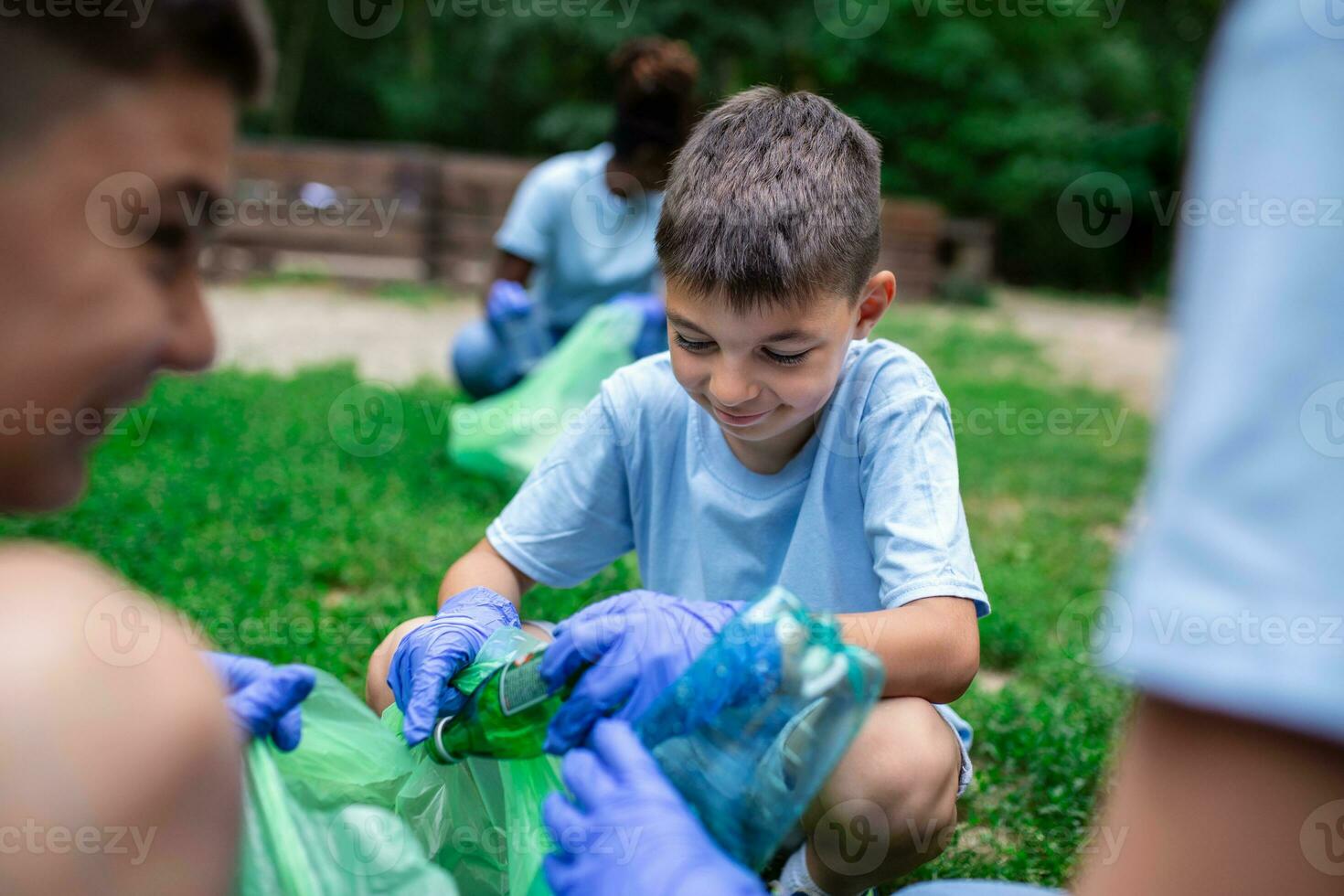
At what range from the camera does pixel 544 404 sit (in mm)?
3570

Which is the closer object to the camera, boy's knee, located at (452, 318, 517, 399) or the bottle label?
the bottle label

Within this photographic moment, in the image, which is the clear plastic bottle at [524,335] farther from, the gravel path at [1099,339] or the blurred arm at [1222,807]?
the blurred arm at [1222,807]

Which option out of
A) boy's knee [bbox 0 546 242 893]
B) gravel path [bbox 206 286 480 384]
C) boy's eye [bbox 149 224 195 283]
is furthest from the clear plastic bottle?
boy's knee [bbox 0 546 242 893]

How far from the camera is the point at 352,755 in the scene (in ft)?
4.52

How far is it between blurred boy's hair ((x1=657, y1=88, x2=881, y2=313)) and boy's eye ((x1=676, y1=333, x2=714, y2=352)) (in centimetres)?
7

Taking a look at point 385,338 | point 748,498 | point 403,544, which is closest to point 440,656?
point 748,498

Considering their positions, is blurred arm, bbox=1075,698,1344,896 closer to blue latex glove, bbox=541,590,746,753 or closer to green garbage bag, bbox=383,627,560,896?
blue latex glove, bbox=541,590,746,753

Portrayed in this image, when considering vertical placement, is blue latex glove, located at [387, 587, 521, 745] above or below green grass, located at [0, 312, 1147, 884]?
above

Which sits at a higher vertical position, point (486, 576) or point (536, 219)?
point (536, 219)

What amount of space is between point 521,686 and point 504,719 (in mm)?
62

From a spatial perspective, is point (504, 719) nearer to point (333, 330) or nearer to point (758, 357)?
point (758, 357)

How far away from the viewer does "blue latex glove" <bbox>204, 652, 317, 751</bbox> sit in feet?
3.74

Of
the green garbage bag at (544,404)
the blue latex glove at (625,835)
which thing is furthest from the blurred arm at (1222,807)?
the green garbage bag at (544,404)

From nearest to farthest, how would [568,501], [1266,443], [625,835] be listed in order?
1. [1266,443]
2. [625,835]
3. [568,501]
